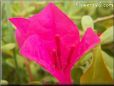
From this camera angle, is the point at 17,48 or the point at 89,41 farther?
the point at 17,48

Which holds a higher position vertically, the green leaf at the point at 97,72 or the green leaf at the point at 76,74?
the green leaf at the point at 97,72

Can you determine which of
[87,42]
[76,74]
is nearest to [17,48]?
[76,74]

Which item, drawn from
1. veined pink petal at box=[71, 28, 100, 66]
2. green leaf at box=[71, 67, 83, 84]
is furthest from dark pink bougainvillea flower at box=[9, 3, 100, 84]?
green leaf at box=[71, 67, 83, 84]

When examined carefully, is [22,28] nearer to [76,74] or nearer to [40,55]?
[40,55]

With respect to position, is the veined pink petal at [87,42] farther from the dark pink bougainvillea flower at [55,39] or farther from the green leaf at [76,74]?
the green leaf at [76,74]

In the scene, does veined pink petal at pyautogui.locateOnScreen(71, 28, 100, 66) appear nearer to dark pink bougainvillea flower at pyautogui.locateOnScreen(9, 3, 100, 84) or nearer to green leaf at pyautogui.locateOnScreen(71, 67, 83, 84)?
dark pink bougainvillea flower at pyautogui.locateOnScreen(9, 3, 100, 84)

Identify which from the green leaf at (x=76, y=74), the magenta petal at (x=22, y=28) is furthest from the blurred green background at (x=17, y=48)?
the magenta petal at (x=22, y=28)

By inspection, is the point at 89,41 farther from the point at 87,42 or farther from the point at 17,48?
the point at 17,48
